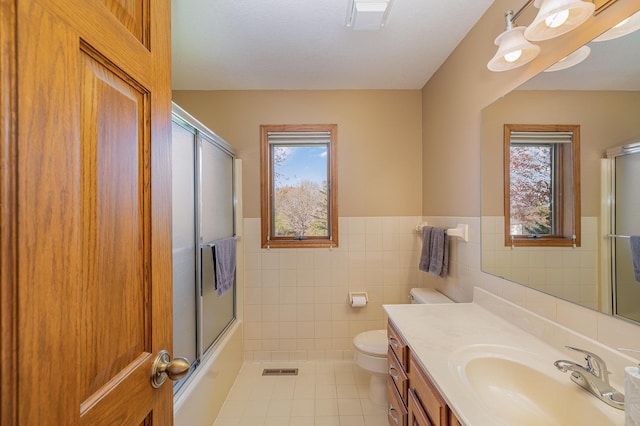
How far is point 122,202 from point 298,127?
198cm

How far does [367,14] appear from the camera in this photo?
1.43 m

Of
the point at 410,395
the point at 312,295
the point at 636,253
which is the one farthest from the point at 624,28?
the point at 312,295

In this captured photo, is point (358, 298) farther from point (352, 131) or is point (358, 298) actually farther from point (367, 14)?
point (367, 14)

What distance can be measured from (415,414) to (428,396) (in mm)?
207

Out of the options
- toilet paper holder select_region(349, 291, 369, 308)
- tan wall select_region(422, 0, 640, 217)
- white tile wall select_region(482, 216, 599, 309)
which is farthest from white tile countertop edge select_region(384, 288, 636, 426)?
Answer: toilet paper holder select_region(349, 291, 369, 308)

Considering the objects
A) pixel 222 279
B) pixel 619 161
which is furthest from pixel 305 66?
pixel 619 161

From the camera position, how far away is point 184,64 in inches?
78.3

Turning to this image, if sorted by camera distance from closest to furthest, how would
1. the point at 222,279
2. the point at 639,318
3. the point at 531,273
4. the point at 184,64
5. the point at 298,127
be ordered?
the point at 639,318
the point at 531,273
the point at 222,279
the point at 184,64
the point at 298,127

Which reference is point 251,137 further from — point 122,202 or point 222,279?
point 122,202

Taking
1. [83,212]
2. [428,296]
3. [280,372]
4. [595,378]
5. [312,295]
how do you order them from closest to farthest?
[83,212], [595,378], [428,296], [280,372], [312,295]

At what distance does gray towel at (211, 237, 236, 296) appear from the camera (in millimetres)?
1772

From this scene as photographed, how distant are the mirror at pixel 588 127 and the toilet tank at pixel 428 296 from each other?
26.5 inches

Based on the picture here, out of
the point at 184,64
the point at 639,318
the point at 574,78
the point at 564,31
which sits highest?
the point at 184,64

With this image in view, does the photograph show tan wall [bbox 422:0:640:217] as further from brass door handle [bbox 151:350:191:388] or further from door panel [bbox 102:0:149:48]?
brass door handle [bbox 151:350:191:388]
